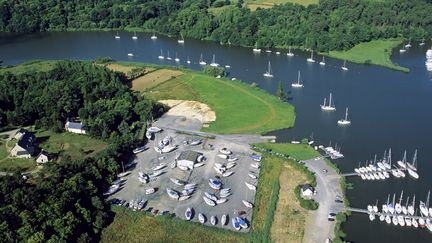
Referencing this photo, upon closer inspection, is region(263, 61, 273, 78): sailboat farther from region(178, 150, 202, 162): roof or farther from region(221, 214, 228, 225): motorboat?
region(221, 214, 228, 225): motorboat

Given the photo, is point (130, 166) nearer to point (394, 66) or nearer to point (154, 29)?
point (394, 66)

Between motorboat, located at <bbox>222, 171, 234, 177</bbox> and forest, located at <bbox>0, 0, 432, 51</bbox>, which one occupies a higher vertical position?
forest, located at <bbox>0, 0, 432, 51</bbox>

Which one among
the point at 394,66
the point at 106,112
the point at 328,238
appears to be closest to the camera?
the point at 328,238

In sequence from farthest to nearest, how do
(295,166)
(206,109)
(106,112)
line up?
1. (206,109)
2. (106,112)
3. (295,166)

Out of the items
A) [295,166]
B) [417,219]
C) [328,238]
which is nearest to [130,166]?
[295,166]

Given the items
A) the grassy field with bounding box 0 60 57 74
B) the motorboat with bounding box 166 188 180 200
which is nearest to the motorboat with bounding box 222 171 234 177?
the motorboat with bounding box 166 188 180 200

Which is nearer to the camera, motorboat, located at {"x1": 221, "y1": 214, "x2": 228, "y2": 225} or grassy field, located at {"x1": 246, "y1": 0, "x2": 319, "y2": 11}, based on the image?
motorboat, located at {"x1": 221, "y1": 214, "x2": 228, "y2": 225}
